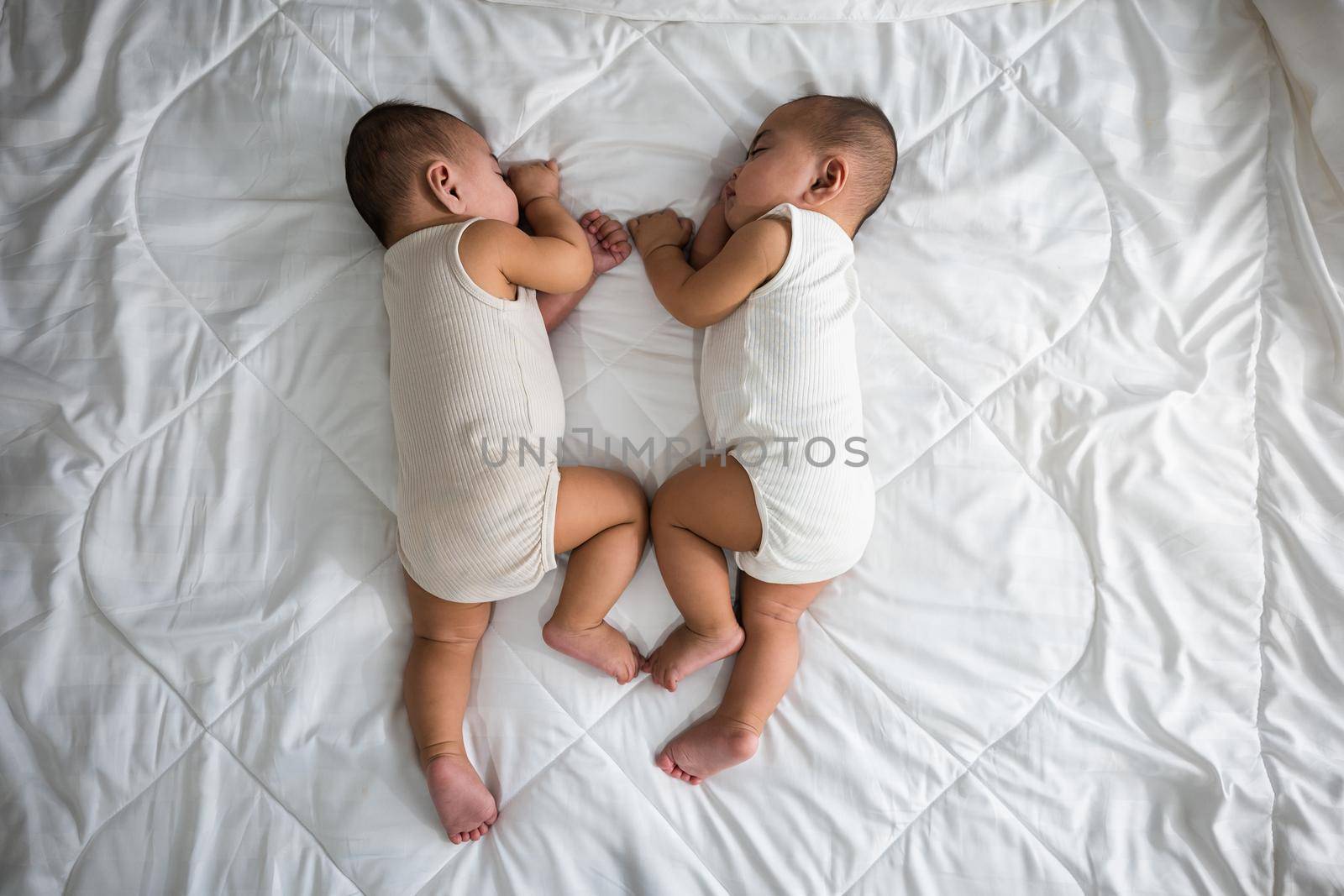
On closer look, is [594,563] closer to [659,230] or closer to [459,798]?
[459,798]

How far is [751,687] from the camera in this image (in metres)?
1.02

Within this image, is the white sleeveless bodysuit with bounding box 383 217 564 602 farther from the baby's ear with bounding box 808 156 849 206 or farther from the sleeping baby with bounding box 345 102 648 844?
the baby's ear with bounding box 808 156 849 206

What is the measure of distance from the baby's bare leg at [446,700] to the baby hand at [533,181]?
549mm

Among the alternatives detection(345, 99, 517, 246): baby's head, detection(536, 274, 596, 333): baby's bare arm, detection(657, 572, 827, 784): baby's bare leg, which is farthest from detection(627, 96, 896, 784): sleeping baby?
detection(345, 99, 517, 246): baby's head

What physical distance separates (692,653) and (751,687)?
0.27ft

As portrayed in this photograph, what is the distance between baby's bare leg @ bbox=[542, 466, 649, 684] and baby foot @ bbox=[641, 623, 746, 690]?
4cm

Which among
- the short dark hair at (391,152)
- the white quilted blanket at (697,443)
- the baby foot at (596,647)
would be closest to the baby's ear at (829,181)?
the white quilted blanket at (697,443)

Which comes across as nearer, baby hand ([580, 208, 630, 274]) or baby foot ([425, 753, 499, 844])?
baby foot ([425, 753, 499, 844])

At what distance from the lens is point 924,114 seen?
1.17 metres

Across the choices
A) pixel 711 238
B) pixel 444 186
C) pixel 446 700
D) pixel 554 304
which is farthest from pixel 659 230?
pixel 446 700

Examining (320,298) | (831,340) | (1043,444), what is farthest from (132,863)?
(1043,444)

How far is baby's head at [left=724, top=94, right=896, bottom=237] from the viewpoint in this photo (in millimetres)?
1084

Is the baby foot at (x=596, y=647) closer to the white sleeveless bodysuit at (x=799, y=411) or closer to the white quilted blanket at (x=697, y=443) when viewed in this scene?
the white quilted blanket at (x=697, y=443)

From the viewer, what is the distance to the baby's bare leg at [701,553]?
101cm
